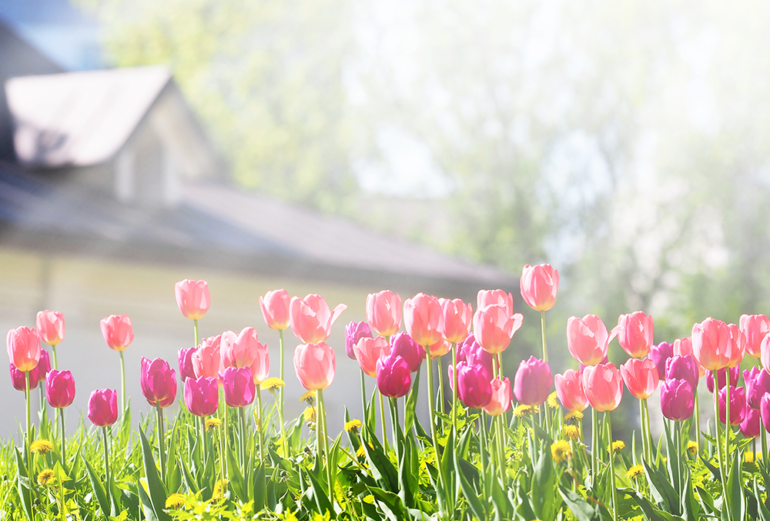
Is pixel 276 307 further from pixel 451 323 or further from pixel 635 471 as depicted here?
pixel 635 471

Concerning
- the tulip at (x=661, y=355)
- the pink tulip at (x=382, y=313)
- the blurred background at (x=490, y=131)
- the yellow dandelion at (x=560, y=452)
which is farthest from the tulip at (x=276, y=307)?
the blurred background at (x=490, y=131)

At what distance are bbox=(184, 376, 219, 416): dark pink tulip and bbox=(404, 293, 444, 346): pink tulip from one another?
0.41 m

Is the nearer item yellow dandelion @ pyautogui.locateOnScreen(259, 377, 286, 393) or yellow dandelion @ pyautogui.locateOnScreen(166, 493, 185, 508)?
yellow dandelion @ pyautogui.locateOnScreen(166, 493, 185, 508)

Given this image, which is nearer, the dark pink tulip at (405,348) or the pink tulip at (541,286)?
the dark pink tulip at (405,348)

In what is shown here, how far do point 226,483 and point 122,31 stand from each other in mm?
17448

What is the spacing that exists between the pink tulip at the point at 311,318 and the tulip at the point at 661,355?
67 centimetres

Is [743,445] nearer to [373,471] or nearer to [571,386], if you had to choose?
[571,386]

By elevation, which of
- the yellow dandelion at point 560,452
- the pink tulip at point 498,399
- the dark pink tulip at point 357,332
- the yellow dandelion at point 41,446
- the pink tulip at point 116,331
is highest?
the pink tulip at point 116,331

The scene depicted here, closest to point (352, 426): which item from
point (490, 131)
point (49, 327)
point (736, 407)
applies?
point (736, 407)

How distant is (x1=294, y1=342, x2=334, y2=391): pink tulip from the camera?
107 cm

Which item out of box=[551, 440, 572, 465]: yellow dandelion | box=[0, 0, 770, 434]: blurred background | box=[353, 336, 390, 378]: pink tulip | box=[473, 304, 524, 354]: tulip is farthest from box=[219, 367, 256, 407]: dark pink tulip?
box=[0, 0, 770, 434]: blurred background

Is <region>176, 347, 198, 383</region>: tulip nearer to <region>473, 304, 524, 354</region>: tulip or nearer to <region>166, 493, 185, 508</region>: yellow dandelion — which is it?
<region>166, 493, 185, 508</region>: yellow dandelion

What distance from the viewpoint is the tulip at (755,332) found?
1.31 m

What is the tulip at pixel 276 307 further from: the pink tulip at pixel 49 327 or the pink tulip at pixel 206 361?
the pink tulip at pixel 49 327
